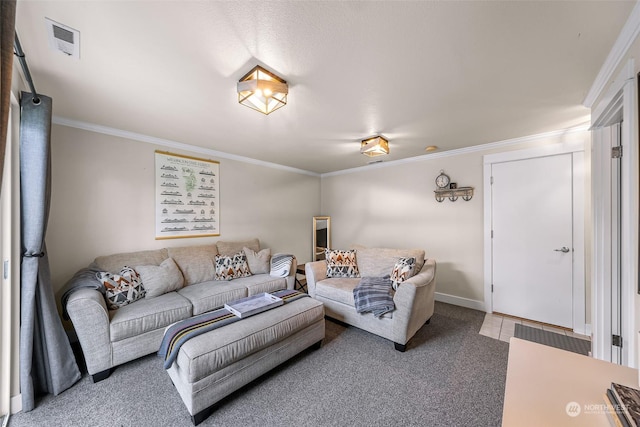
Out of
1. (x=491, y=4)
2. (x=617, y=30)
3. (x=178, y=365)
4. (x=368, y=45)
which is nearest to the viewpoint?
(x=491, y=4)

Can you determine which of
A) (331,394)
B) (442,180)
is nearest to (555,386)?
(331,394)

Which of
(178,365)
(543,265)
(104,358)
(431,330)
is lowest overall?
(431,330)

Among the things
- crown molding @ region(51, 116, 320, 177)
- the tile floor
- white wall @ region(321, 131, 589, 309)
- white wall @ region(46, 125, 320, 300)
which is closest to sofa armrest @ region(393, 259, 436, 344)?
the tile floor

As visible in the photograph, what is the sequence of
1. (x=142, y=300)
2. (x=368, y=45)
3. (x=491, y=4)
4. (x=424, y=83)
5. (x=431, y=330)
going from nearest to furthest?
(x=491, y=4) → (x=368, y=45) → (x=424, y=83) → (x=142, y=300) → (x=431, y=330)

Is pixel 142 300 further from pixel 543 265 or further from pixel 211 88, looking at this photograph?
pixel 543 265

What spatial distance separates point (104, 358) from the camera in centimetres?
192

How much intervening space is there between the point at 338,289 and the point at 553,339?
7.81 ft

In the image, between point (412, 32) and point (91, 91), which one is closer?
point (412, 32)

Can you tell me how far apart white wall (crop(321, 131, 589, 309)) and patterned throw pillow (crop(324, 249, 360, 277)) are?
1184 mm

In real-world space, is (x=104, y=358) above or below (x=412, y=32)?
below

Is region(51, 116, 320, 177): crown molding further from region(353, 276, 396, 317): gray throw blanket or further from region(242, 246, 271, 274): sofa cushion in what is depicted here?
region(353, 276, 396, 317): gray throw blanket

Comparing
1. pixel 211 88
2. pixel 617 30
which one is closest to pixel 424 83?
pixel 617 30

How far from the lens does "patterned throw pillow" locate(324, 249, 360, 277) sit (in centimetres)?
331

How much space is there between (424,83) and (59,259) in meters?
3.79
